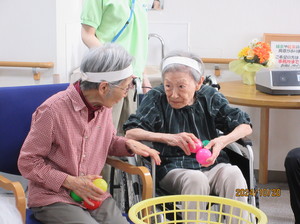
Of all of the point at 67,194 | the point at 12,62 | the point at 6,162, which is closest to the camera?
the point at 67,194

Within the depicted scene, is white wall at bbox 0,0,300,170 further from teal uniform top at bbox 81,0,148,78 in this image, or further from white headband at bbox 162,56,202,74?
white headband at bbox 162,56,202,74

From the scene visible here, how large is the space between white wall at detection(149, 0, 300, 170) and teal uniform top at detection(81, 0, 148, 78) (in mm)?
894

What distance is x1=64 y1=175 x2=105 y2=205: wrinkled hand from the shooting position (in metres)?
2.12

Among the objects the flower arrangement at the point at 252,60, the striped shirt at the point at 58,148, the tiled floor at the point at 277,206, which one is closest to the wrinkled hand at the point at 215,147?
the striped shirt at the point at 58,148

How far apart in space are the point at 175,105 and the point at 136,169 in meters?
0.48

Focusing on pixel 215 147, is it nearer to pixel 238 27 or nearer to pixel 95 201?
pixel 95 201

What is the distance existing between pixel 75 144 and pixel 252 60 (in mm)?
1816

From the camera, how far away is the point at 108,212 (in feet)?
7.22

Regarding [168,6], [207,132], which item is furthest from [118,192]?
[168,6]

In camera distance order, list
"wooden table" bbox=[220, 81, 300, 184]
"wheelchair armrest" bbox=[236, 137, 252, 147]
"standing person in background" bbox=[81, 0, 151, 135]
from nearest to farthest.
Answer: "wheelchair armrest" bbox=[236, 137, 252, 147] → "standing person in background" bbox=[81, 0, 151, 135] → "wooden table" bbox=[220, 81, 300, 184]

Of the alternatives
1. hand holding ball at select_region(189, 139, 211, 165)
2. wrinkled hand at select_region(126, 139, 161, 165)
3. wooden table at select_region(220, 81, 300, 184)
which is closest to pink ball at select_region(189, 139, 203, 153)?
hand holding ball at select_region(189, 139, 211, 165)

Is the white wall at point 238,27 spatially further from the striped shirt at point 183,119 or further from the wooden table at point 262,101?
the striped shirt at point 183,119

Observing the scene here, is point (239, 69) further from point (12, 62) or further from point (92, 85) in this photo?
point (92, 85)

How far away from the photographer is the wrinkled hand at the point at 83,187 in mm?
2117
